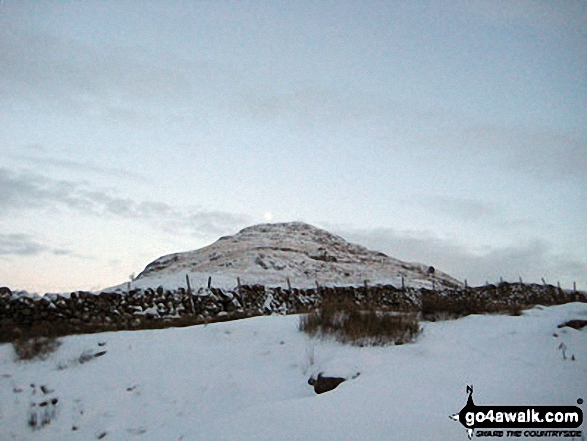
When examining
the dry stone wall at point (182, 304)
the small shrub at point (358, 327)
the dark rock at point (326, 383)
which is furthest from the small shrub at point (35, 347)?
the dark rock at point (326, 383)

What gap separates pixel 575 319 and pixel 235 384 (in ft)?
25.3

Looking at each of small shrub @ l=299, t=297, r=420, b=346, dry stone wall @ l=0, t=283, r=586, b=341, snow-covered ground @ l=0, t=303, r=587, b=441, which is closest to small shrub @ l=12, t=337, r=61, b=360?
snow-covered ground @ l=0, t=303, r=587, b=441

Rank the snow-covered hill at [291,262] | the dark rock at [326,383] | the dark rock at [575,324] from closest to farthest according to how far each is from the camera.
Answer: the dark rock at [326,383] → the dark rock at [575,324] → the snow-covered hill at [291,262]

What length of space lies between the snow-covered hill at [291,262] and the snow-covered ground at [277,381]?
12134mm

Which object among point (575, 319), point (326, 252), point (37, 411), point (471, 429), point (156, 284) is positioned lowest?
point (37, 411)

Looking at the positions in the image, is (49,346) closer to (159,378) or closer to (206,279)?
(159,378)

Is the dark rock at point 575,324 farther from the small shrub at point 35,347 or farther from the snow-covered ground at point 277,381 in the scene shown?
the small shrub at point 35,347

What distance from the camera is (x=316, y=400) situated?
579 centimetres

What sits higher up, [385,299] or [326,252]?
[326,252]

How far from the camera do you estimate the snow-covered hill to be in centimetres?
3024

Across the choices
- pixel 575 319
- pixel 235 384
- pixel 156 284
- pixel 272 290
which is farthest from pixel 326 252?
pixel 235 384

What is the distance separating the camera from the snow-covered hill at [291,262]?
3024 cm

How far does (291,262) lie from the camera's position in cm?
3412

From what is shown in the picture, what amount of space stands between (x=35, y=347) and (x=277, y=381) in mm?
6909
